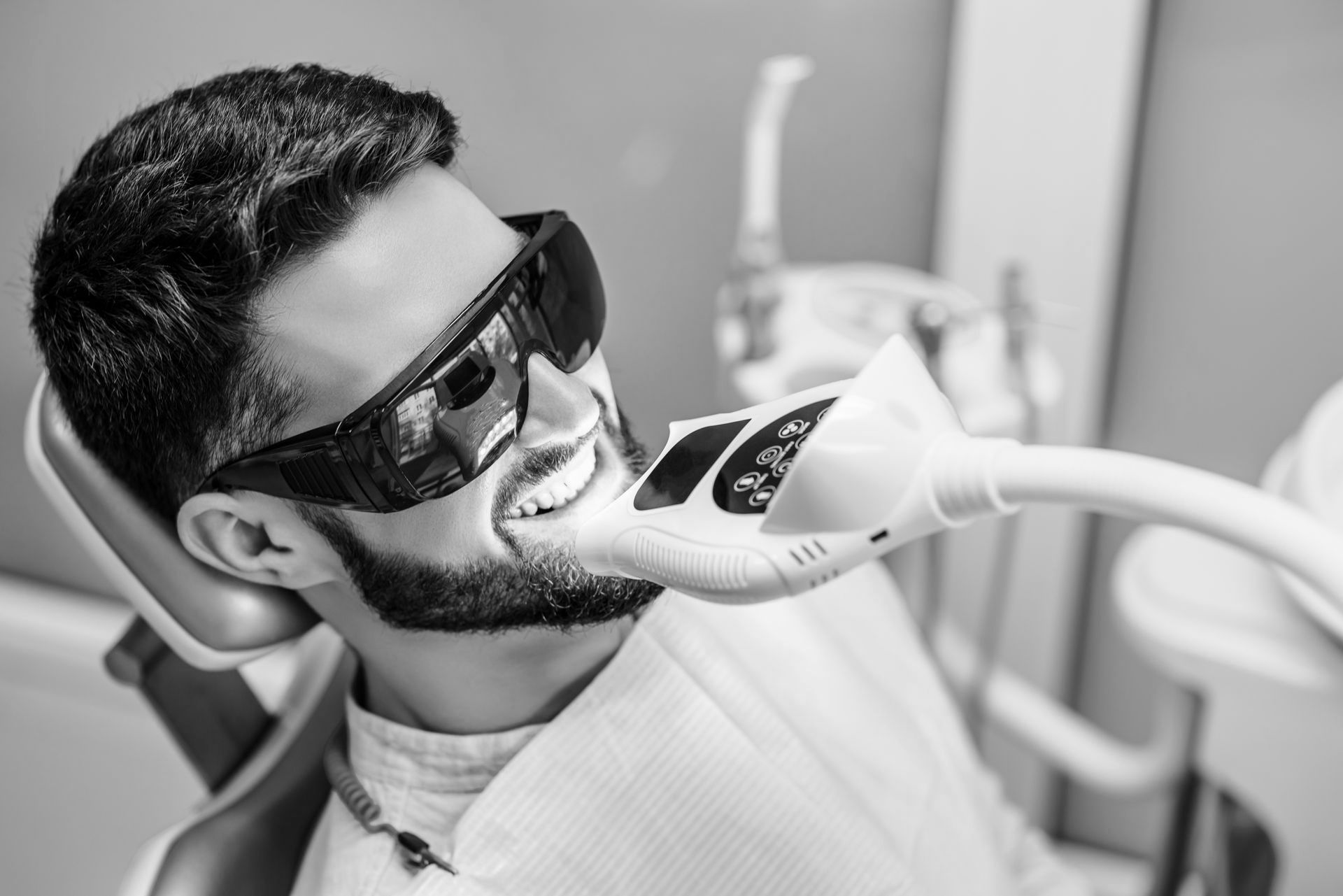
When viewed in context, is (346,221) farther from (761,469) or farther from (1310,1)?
(1310,1)

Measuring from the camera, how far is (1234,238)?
1.38 m

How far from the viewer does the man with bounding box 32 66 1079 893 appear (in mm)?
806

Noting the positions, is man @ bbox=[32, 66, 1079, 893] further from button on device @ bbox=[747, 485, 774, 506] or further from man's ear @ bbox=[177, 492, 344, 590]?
button on device @ bbox=[747, 485, 774, 506]

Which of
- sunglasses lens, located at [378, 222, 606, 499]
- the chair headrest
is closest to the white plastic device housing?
sunglasses lens, located at [378, 222, 606, 499]

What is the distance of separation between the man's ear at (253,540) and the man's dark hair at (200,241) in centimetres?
3

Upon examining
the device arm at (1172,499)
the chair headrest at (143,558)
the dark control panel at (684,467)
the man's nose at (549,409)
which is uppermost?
the device arm at (1172,499)

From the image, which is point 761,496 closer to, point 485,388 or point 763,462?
point 763,462

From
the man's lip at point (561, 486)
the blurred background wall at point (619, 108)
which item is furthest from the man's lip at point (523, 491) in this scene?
the blurred background wall at point (619, 108)

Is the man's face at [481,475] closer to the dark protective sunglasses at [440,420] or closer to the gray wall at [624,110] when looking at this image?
the dark protective sunglasses at [440,420]

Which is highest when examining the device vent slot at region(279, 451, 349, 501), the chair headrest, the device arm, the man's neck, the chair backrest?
Answer: the device arm

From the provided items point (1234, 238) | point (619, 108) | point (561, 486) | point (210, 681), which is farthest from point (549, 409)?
point (1234, 238)

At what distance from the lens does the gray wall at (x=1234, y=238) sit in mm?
1288

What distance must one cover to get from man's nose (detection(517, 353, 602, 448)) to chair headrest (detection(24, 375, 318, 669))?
271 mm

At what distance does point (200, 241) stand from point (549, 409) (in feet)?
0.86
